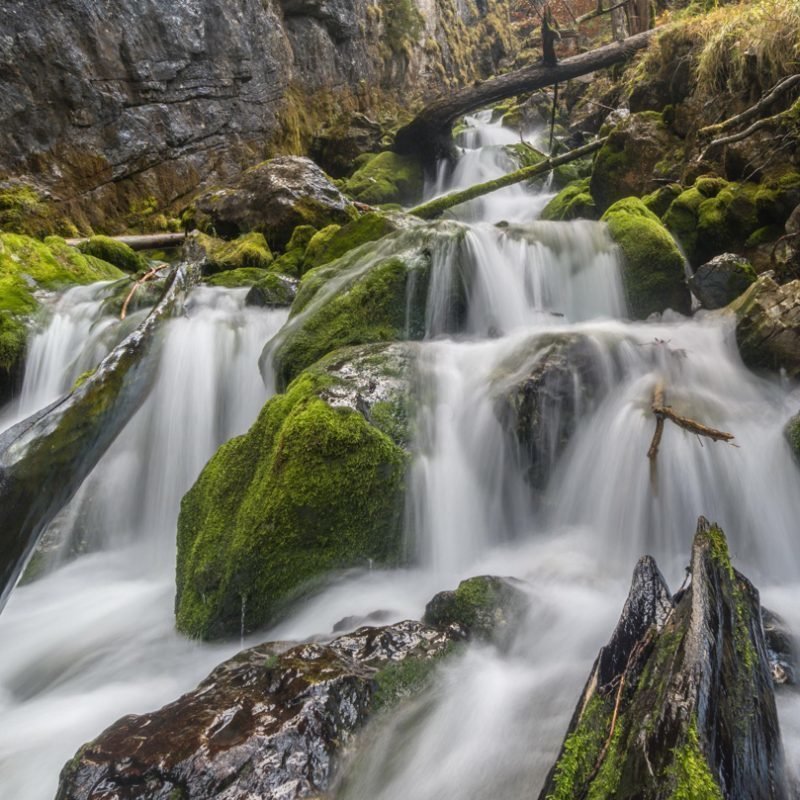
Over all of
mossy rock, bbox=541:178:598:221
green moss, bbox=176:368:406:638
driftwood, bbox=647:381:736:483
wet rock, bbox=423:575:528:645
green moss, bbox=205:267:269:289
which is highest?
mossy rock, bbox=541:178:598:221

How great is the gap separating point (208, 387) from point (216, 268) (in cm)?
385

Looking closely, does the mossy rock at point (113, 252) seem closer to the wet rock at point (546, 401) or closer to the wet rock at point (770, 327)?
the wet rock at point (546, 401)

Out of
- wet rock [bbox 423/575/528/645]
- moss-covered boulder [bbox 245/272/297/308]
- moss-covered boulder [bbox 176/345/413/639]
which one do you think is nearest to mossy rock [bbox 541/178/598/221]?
moss-covered boulder [bbox 245/272/297/308]

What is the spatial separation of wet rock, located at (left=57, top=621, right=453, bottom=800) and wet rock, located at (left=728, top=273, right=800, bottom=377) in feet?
11.6

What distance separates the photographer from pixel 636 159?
825 cm

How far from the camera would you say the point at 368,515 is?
3426mm

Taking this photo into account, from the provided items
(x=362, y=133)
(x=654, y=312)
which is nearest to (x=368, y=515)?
(x=654, y=312)

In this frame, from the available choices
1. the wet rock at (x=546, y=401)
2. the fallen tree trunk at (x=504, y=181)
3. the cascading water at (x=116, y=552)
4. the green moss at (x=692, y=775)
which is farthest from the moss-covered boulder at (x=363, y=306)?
the green moss at (x=692, y=775)

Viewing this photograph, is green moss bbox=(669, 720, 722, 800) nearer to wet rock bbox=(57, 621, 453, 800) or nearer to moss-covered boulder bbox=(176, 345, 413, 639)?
wet rock bbox=(57, 621, 453, 800)

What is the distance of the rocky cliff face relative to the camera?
1048 centimetres

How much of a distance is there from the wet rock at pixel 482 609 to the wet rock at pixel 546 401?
117 centimetres

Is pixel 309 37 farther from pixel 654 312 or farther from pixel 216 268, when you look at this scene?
pixel 654 312

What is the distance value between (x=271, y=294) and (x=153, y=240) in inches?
198

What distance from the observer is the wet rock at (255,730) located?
174 centimetres
